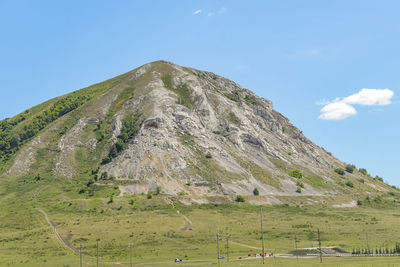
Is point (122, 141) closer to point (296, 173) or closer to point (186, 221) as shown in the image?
point (186, 221)

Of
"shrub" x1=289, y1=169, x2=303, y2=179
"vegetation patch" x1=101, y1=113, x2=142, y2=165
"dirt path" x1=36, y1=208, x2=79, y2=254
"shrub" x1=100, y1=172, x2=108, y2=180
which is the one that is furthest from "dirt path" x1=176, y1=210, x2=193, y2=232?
"shrub" x1=289, y1=169, x2=303, y2=179

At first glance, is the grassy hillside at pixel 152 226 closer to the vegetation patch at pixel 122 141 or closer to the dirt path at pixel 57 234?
the dirt path at pixel 57 234

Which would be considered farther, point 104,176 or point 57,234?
point 104,176

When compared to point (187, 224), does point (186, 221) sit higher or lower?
higher

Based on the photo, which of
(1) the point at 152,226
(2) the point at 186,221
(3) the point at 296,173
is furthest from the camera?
(3) the point at 296,173

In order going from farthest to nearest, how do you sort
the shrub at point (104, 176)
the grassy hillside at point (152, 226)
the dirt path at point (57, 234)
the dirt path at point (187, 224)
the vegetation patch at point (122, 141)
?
the vegetation patch at point (122, 141)
the shrub at point (104, 176)
the dirt path at point (187, 224)
the dirt path at point (57, 234)
the grassy hillside at point (152, 226)

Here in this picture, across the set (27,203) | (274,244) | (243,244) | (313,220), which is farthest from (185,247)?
(27,203)

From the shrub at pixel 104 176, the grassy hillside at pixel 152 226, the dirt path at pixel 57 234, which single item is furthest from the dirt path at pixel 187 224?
the shrub at pixel 104 176

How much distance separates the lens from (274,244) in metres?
108

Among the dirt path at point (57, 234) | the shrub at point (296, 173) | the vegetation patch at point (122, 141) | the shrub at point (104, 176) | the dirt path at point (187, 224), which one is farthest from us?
the shrub at point (296, 173)

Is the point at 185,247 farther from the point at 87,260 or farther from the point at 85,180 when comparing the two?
the point at 85,180

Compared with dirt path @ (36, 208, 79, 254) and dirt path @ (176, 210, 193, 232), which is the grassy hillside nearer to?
dirt path @ (176, 210, 193, 232)

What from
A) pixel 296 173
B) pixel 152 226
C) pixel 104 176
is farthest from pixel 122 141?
pixel 296 173

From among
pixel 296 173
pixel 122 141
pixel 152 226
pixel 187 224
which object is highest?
pixel 122 141
